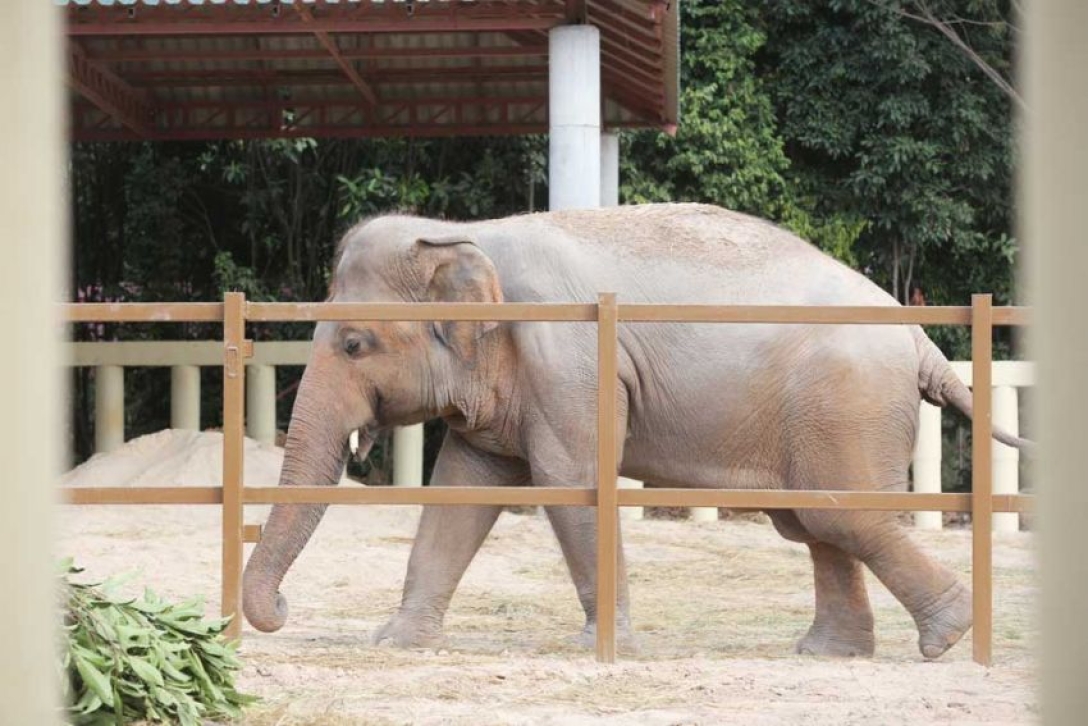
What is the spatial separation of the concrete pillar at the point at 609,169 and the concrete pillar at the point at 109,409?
400 centimetres

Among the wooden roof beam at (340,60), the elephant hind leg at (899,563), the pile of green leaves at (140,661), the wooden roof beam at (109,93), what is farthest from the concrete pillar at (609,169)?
the pile of green leaves at (140,661)

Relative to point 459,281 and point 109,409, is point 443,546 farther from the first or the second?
point 109,409

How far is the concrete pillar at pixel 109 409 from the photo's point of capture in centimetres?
1295

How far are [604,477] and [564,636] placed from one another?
142 centimetres

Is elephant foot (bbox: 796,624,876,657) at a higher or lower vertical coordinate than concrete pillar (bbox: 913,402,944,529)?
lower

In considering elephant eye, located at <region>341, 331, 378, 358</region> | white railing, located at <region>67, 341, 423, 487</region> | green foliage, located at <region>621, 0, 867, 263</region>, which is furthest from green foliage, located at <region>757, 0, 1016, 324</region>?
elephant eye, located at <region>341, 331, 378, 358</region>

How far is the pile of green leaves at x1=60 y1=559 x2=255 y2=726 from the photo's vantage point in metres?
3.91

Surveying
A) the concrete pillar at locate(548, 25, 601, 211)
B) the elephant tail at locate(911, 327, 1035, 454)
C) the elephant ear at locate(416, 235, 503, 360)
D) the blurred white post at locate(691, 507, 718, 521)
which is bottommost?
the blurred white post at locate(691, 507, 718, 521)

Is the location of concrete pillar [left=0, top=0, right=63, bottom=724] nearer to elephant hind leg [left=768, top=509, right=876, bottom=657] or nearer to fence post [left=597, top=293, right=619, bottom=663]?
fence post [left=597, top=293, right=619, bottom=663]

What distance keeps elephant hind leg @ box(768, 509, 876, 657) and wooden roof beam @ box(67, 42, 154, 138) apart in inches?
275

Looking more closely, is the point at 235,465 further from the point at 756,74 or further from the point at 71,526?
the point at 756,74

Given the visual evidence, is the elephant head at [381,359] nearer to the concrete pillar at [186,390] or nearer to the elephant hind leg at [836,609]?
the elephant hind leg at [836,609]

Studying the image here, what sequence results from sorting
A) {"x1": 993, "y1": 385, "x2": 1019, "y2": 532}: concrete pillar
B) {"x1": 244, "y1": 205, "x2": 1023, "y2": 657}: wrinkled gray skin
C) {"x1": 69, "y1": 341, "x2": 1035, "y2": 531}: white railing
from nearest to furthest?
{"x1": 244, "y1": 205, "x2": 1023, "y2": 657}: wrinkled gray skin → {"x1": 993, "y1": 385, "x2": 1019, "y2": 532}: concrete pillar → {"x1": 69, "y1": 341, "x2": 1035, "y2": 531}: white railing

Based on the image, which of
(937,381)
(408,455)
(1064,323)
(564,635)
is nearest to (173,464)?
(408,455)
